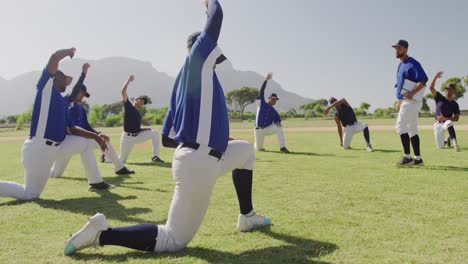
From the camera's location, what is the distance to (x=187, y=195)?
11.1 feet

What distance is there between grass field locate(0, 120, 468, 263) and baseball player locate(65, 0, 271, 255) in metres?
0.17

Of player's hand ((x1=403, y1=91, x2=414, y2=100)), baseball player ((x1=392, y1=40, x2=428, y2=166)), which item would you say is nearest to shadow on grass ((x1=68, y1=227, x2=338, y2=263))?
baseball player ((x1=392, y1=40, x2=428, y2=166))

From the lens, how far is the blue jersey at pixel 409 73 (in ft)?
30.2

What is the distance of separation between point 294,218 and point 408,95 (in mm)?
6189

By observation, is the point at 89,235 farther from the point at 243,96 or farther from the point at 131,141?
the point at 243,96

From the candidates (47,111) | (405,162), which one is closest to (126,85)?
(47,111)

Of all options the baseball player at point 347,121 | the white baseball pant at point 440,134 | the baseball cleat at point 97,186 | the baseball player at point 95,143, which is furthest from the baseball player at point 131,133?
the white baseball pant at point 440,134

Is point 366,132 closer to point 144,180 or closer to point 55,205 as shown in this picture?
point 144,180

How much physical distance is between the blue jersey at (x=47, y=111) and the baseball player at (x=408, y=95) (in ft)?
25.9

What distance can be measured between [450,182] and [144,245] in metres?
5.95

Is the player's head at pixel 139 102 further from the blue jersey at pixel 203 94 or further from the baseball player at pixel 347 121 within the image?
the blue jersey at pixel 203 94

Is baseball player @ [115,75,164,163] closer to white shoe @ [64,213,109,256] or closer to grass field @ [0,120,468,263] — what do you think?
grass field @ [0,120,468,263]

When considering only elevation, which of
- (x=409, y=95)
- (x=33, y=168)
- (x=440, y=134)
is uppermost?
(x=409, y=95)

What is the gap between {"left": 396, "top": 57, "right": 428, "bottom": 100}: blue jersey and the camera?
9.21m
